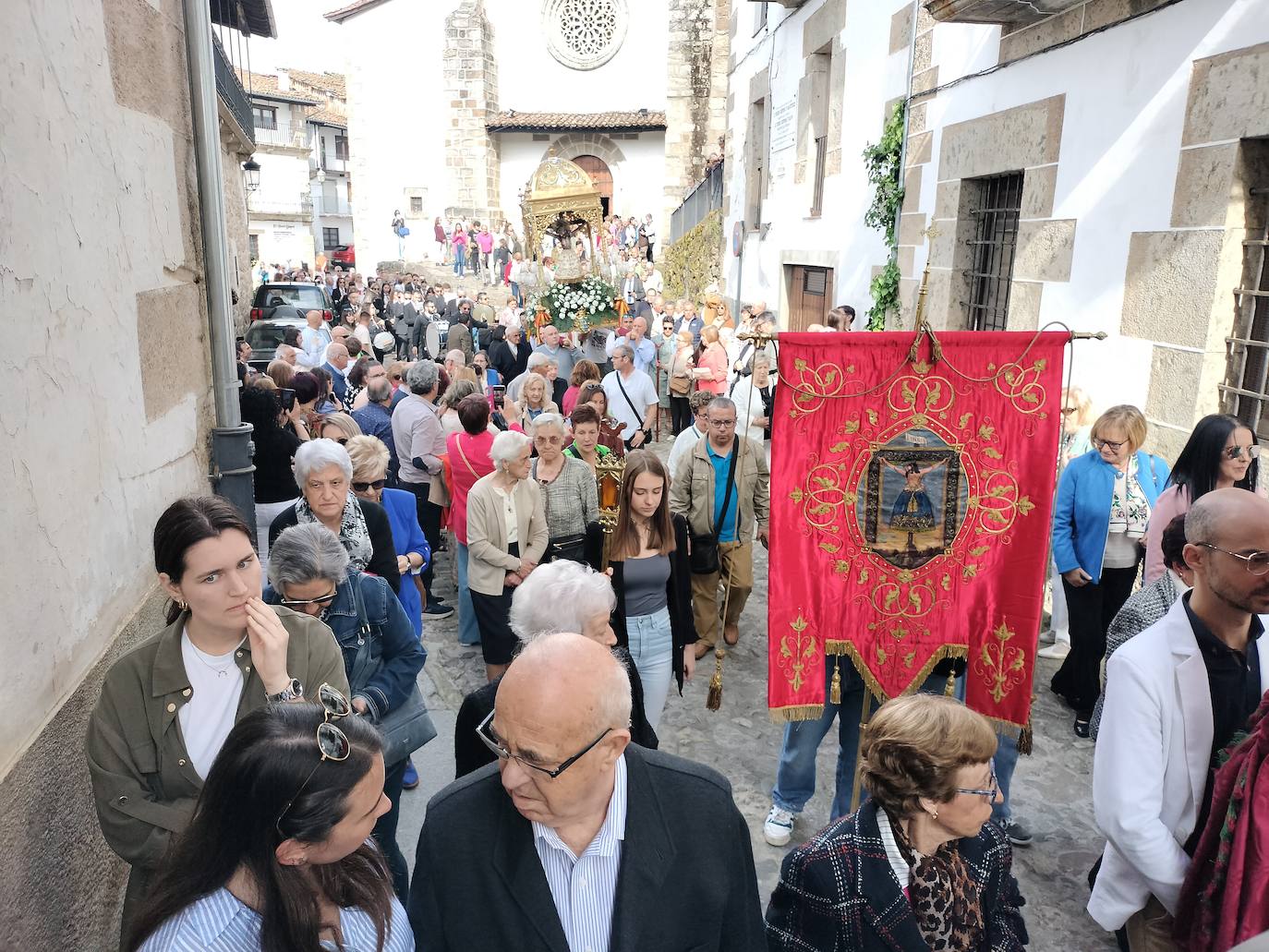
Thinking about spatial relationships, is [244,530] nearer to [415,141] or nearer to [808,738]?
[808,738]

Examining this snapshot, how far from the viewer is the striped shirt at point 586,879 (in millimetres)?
1690

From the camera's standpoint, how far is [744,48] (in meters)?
14.1

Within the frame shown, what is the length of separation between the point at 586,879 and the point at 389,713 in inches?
54.5

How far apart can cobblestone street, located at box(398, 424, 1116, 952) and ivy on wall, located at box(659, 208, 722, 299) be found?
490 inches

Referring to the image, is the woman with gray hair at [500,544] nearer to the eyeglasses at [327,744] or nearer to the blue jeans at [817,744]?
the blue jeans at [817,744]

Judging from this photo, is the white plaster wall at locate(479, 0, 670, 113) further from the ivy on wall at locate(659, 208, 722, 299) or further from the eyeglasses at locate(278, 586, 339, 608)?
the eyeglasses at locate(278, 586, 339, 608)

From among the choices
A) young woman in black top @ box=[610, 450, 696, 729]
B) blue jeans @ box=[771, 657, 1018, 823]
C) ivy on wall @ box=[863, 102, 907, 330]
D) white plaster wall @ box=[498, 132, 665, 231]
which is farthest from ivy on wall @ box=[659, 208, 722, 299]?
blue jeans @ box=[771, 657, 1018, 823]

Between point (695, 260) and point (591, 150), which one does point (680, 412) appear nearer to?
point (695, 260)

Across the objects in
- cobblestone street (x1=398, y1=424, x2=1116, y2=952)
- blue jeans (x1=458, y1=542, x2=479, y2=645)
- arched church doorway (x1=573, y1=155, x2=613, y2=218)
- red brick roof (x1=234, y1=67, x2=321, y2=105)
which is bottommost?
cobblestone street (x1=398, y1=424, x2=1116, y2=952)

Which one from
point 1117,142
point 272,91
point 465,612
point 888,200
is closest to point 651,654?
point 465,612

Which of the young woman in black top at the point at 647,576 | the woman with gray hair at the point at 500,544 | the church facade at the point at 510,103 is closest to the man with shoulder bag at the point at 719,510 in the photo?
the woman with gray hair at the point at 500,544

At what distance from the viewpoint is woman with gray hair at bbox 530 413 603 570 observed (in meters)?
4.79

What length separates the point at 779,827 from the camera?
146 inches

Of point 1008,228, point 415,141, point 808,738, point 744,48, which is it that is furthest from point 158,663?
point 415,141
